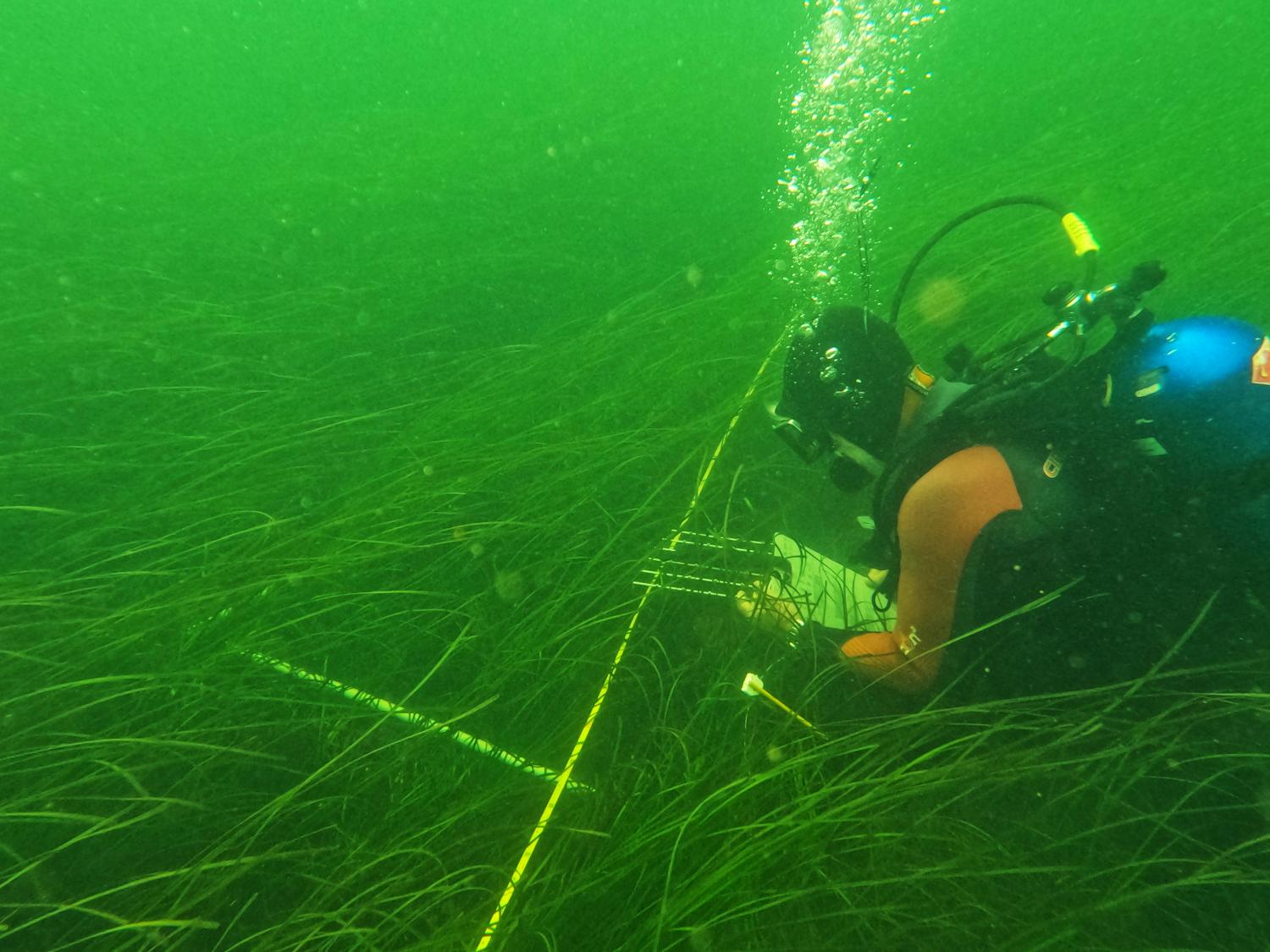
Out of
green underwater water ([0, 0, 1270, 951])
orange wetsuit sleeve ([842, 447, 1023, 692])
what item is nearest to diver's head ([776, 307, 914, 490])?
orange wetsuit sleeve ([842, 447, 1023, 692])

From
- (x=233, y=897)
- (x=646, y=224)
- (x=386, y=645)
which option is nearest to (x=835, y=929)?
(x=233, y=897)

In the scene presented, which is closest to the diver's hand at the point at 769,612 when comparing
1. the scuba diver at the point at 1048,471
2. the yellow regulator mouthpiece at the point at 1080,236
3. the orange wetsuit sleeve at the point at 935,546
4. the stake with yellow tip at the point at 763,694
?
the scuba diver at the point at 1048,471

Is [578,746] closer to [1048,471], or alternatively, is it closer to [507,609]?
[507,609]

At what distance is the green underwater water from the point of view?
1.47 metres

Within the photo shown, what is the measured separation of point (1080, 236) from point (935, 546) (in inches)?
40.9

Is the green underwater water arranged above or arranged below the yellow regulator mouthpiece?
below

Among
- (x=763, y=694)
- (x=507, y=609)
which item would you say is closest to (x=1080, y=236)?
(x=763, y=694)

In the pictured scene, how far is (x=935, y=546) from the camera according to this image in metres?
1.72

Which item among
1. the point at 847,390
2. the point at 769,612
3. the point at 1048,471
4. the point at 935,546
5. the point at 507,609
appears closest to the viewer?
the point at 1048,471

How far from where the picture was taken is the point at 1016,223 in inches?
199

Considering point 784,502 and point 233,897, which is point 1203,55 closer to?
point 784,502

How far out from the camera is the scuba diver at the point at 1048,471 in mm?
1342

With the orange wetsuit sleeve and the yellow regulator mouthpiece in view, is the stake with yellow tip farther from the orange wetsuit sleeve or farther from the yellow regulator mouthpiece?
the yellow regulator mouthpiece

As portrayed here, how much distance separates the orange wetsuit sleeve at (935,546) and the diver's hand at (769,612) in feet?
1.01
